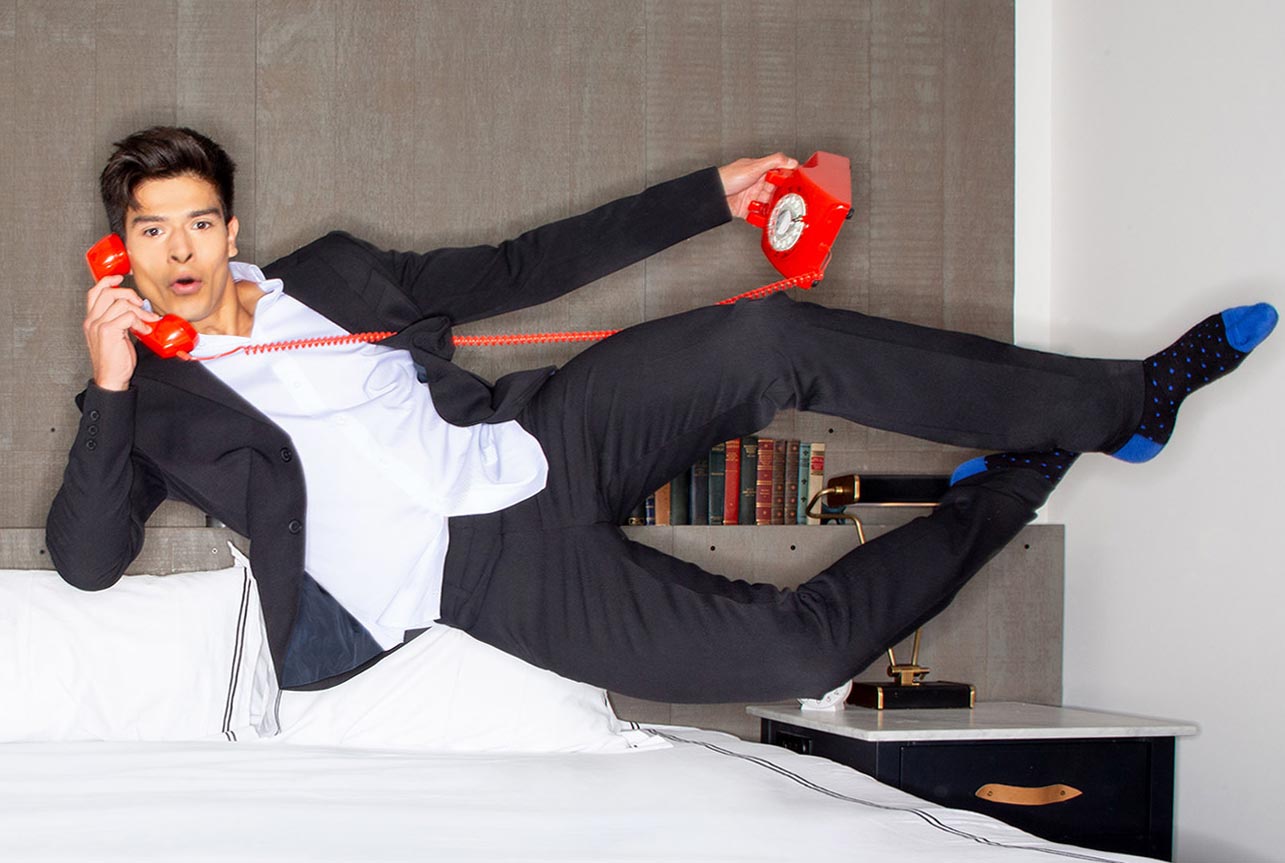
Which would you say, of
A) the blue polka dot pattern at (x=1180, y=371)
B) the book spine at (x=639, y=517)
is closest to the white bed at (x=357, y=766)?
the book spine at (x=639, y=517)

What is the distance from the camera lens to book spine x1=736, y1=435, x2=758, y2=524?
267 cm

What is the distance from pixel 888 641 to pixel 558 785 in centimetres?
58

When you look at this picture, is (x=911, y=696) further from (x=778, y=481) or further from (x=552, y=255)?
(x=552, y=255)

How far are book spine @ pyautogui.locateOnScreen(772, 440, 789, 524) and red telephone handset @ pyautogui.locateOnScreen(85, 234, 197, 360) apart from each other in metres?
1.33

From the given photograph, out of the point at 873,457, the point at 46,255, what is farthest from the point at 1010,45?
the point at 46,255

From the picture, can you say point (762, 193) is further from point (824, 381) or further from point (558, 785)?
point (558, 785)

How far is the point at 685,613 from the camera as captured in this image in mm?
1872

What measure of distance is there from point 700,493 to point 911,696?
62cm

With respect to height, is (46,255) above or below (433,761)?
above

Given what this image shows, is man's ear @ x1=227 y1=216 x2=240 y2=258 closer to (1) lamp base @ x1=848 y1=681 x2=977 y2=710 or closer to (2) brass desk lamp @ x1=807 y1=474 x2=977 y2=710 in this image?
(2) brass desk lamp @ x1=807 y1=474 x2=977 y2=710

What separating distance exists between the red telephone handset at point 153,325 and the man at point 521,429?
0.03m

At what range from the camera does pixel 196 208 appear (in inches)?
72.7

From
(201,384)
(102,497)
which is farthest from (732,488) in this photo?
(102,497)

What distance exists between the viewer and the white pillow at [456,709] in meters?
2.20
